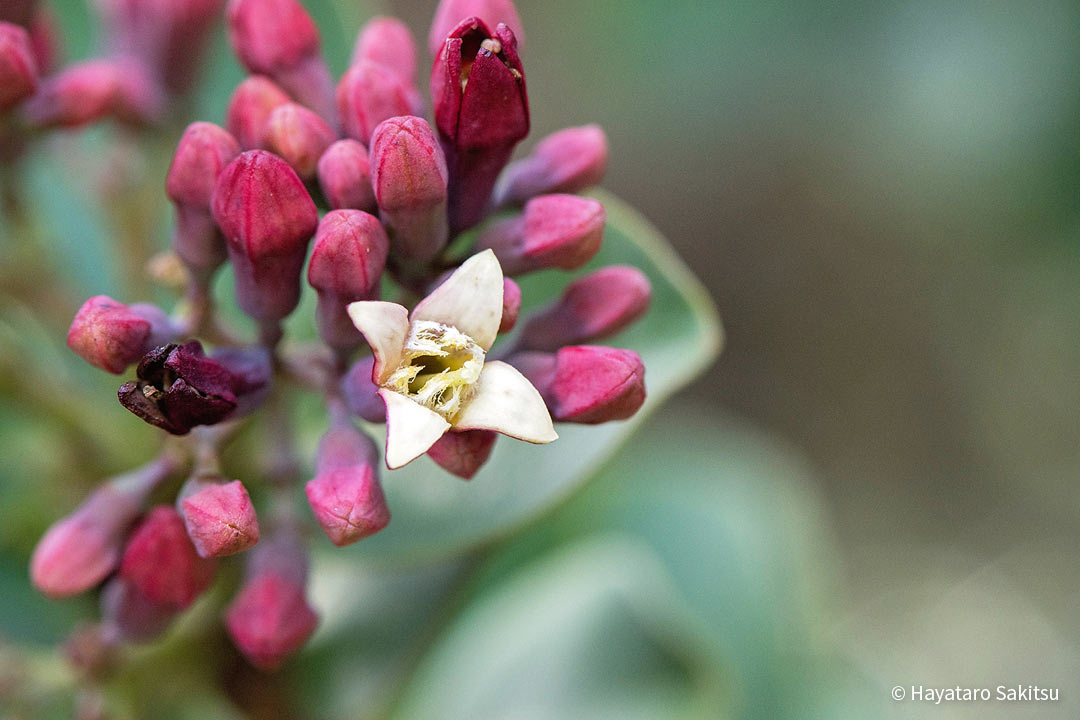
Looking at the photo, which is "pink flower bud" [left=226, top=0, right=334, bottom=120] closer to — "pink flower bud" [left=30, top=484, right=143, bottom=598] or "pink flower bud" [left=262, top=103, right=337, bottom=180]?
"pink flower bud" [left=262, top=103, right=337, bottom=180]

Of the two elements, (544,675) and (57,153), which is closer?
(57,153)

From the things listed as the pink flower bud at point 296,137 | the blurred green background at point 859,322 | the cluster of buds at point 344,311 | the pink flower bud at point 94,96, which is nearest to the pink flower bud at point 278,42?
the cluster of buds at point 344,311

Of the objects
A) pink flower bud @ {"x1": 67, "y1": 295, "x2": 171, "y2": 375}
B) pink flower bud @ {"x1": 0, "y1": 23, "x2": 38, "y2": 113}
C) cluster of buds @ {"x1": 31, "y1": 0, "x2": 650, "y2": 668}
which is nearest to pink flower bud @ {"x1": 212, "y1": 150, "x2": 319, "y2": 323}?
cluster of buds @ {"x1": 31, "y1": 0, "x2": 650, "y2": 668}

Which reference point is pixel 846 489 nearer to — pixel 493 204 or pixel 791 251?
pixel 791 251

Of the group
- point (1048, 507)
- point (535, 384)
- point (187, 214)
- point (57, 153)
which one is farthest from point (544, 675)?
point (1048, 507)

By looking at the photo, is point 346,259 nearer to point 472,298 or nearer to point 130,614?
point 472,298

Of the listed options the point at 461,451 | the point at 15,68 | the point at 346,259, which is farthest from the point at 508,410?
the point at 15,68

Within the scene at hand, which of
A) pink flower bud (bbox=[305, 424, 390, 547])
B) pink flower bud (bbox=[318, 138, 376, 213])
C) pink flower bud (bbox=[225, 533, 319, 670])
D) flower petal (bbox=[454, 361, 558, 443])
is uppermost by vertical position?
pink flower bud (bbox=[318, 138, 376, 213])
